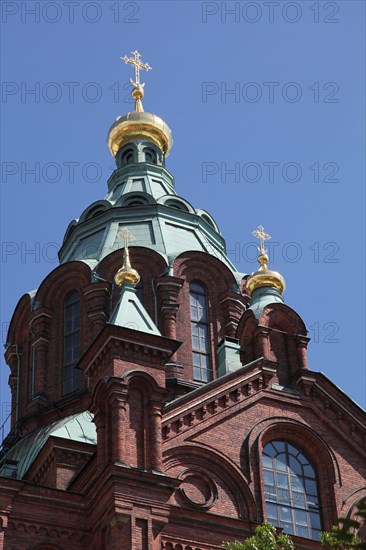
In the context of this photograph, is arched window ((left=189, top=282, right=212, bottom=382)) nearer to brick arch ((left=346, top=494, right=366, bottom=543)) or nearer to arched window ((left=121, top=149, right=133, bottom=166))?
brick arch ((left=346, top=494, right=366, bottom=543))

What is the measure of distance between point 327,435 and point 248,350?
12.0 ft

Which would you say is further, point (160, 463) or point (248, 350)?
point (248, 350)

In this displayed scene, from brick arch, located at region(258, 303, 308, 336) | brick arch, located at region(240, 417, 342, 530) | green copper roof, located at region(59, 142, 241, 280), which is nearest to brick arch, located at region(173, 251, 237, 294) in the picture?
green copper roof, located at region(59, 142, 241, 280)

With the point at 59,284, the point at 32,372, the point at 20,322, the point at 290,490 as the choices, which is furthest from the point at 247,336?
the point at 20,322

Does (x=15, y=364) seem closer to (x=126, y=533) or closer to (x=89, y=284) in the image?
(x=89, y=284)

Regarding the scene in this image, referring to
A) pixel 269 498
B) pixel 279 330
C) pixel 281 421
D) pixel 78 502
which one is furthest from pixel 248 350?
pixel 78 502

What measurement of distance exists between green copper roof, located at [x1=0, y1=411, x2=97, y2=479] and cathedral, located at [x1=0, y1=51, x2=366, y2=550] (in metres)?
0.07

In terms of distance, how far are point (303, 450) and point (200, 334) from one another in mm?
8387

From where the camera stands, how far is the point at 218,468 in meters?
27.3

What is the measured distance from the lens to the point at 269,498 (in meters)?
27.5

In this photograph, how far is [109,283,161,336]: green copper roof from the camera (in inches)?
1097

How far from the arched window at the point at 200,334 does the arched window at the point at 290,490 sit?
269 inches

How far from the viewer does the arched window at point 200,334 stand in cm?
3547

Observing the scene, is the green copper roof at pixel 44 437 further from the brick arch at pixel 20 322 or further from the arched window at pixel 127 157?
the arched window at pixel 127 157
